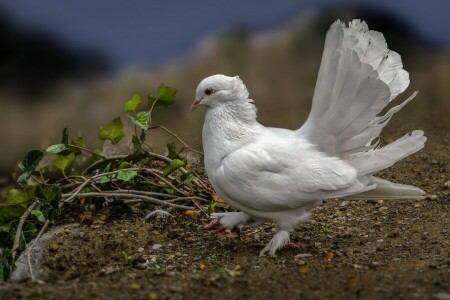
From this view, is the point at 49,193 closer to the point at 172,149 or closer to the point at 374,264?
the point at 172,149

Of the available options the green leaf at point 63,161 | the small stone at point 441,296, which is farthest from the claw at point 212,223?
the small stone at point 441,296

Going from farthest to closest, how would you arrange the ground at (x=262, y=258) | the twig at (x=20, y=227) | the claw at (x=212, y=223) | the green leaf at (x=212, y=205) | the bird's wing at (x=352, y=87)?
the green leaf at (x=212, y=205) < the claw at (x=212, y=223) < the twig at (x=20, y=227) < the bird's wing at (x=352, y=87) < the ground at (x=262, y=258)

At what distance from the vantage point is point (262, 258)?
15.6 feet

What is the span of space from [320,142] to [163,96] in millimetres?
1484

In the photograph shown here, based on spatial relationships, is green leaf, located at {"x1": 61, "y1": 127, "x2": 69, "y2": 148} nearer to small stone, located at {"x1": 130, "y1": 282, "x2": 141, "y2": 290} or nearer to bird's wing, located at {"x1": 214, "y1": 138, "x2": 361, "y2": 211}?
bird's wing, located at {"x1": 214, "y1": 138, "x2": 361, "y2": 211}

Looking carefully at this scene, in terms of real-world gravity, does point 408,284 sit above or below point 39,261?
above

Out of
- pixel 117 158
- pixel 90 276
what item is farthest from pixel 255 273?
pixel 117 158

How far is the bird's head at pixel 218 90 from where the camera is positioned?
4777 millimetres

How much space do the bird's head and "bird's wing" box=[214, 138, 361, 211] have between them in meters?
0.42

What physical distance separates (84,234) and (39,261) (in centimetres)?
42

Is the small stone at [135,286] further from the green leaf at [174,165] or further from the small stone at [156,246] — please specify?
the green leaf at [174,165]

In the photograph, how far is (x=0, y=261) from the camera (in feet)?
15.7

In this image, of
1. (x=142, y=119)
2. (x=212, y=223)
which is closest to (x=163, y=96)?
(x=142, y=119)

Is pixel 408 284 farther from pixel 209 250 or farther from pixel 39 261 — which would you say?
pixel 39 261
